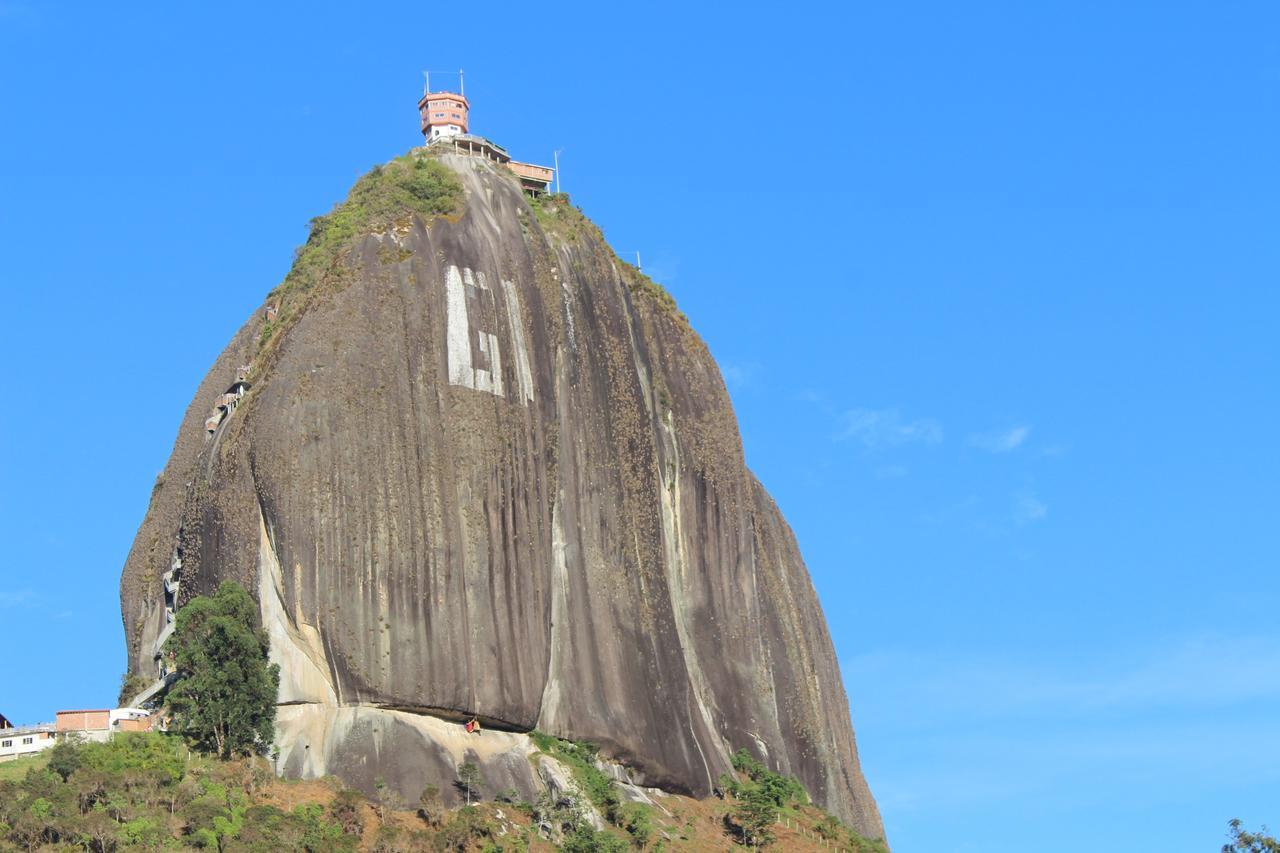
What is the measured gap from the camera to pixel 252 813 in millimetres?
79562

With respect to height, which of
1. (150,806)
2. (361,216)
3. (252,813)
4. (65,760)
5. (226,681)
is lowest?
(252,813)

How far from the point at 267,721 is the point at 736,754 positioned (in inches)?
863

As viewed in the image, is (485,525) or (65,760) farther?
(485,525)

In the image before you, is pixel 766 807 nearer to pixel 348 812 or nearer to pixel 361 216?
pixel 348 812

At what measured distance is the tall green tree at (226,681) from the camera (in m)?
83.8

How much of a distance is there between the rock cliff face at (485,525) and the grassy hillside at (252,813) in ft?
5.39

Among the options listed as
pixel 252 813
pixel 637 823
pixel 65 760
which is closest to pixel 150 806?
pixel 252 813

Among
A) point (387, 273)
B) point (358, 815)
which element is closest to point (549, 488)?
point (387, 273)

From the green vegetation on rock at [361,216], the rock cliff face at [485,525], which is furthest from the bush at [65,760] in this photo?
the green vegetation on rock at [361,216]

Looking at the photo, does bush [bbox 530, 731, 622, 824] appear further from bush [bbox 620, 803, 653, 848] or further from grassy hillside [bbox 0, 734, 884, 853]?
bush [bbox 620, 803, 653, 848]

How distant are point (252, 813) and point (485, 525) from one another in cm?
1514

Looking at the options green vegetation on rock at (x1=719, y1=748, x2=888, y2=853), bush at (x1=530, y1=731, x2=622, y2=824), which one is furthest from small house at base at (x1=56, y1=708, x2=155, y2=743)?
green vegetation on rock at (x1=719, y1=748, x2=888, y2=853)

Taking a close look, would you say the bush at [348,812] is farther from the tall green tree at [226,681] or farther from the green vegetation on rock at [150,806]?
the tall green tree at [226,681]

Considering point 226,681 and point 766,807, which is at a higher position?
point 226,681
